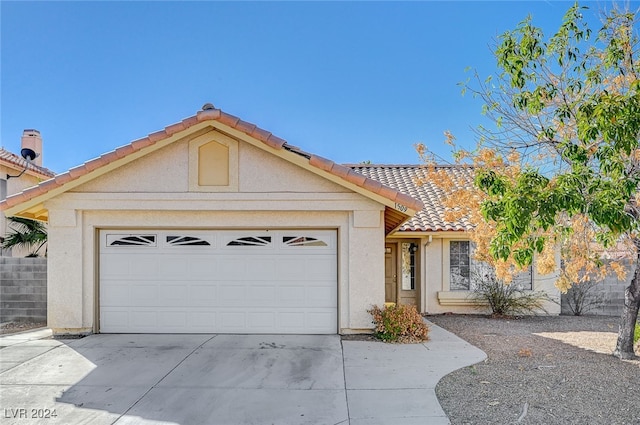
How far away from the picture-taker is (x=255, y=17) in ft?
41.8

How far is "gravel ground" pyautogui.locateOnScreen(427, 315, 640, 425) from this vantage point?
5864 mm

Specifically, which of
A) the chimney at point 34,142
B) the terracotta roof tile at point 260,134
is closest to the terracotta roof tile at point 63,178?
the terracotta roof tile at point 260,134

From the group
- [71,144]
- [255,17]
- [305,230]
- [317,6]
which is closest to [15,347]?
[305,230]

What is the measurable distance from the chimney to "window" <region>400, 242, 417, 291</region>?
19.2m

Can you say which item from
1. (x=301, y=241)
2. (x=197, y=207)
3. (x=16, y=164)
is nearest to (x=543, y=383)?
(x=301, y=241)

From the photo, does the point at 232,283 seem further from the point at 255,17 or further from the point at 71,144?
the point at 71,144

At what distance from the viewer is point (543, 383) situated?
279 inches

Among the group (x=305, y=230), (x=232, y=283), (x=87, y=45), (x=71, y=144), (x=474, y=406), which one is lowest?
(x=474, y=406)

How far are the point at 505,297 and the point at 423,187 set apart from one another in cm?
522

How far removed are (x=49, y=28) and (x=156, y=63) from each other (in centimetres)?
304

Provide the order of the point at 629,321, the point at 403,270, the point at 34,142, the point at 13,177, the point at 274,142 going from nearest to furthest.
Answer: the point at 629,321 → the point at 274,142 → the point at 403,270 → the point at 13,177 → the point at 34,142

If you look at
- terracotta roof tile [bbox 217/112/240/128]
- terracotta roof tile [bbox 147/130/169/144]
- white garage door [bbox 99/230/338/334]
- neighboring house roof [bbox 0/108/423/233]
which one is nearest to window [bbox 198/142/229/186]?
neighboring house roof [bbox 0/108/423/233]

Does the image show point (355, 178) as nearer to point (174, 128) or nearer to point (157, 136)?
point (174, 128)

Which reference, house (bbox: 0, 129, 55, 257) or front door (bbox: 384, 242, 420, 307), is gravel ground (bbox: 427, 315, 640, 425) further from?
house (bbox: 0, 129, 55, 257)
